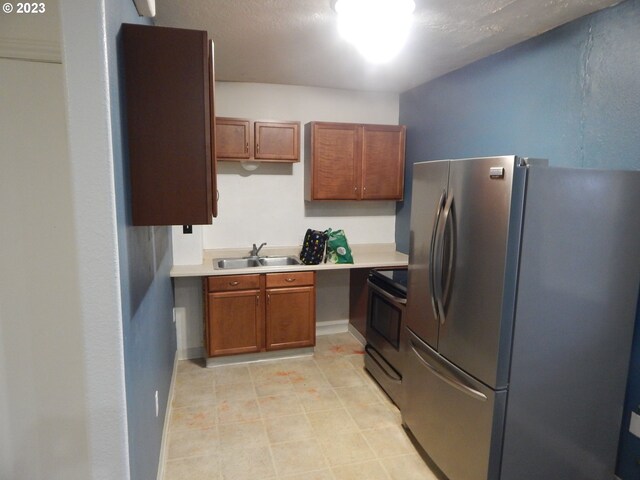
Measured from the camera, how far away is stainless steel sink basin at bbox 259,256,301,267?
3666 mm

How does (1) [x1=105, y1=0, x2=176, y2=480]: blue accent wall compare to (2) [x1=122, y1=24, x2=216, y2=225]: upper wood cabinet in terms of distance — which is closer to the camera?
(1) [x1=105, y1=0, x2=176, y2=480]: blue accent wall

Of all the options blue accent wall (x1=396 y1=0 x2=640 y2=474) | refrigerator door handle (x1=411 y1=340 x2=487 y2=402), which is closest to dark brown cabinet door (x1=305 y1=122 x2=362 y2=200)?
blue accent wall (x1=396 y1=0 x2=640 y2=474)

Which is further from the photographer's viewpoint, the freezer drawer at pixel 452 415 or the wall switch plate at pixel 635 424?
the wall switch plate at pixel 635 424

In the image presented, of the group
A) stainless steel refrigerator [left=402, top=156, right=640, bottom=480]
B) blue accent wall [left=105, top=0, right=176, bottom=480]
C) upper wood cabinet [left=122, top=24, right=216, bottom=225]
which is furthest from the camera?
stainless steel refrigerator [left=402, top=156, right=640, bottom=480]

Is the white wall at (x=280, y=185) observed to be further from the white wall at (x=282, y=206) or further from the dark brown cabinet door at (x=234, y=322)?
the dark brown cabinet door at (x=234, y=322)

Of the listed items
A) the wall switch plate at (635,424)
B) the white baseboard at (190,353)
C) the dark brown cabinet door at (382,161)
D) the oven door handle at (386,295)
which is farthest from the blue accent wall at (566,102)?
the white baseboard at (190,353)

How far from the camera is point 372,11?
6.32 feet

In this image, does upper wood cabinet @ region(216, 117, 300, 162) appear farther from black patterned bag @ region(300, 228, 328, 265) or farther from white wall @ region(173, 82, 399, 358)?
black patterned bag @ region(300, 228, 328, 265)

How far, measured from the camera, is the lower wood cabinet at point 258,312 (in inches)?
125

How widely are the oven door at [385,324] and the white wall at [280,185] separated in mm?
1082

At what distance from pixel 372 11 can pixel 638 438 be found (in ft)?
8.09

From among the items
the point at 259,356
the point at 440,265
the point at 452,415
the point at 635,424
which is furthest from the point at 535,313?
the point at 259,356

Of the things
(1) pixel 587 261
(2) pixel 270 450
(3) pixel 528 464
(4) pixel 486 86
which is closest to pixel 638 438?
(3) pixel 528 464

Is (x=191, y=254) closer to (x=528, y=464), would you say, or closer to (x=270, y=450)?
(x=270, y=450)
